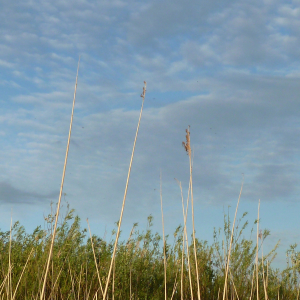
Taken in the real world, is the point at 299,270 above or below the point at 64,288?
above

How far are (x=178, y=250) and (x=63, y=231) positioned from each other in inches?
76.6

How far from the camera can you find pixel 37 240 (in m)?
6.04

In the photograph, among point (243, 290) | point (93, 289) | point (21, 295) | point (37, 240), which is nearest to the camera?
point (21, 295)

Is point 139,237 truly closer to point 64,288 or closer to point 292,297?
point 64,288

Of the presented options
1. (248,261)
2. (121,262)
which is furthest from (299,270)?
(121,262)

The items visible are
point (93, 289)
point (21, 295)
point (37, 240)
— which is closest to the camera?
point (21, 295)

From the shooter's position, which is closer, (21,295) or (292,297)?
(21,295)

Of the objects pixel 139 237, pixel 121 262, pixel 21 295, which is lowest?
pixel 21 295

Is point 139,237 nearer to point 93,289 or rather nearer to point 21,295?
point 93,289

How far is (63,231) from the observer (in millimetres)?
6055

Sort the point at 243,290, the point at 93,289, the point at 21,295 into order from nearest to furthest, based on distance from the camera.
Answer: the point at 21,295
the point at 93,289
the point at 243,290

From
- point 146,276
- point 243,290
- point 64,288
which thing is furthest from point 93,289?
point 243,290

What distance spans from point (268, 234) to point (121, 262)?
2.70 metres

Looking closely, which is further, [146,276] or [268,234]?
[268,234]
